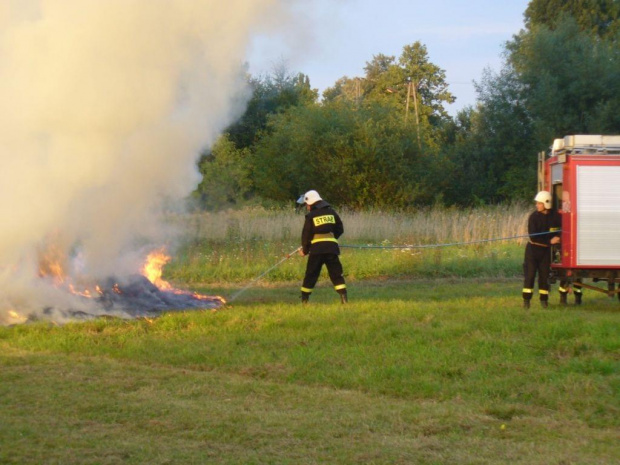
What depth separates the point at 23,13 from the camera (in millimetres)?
11883

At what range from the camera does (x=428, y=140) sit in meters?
37.8

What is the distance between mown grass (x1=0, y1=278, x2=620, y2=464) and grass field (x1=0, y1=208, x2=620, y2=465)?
0.02 m

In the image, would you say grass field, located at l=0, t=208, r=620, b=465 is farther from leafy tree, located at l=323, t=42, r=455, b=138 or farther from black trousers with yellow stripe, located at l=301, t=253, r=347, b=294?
leafy tree, located at l=323, t=42, r=455, b=138

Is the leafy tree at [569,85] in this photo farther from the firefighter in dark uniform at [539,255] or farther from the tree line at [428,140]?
the firefighter in dark uniform at [539,255]

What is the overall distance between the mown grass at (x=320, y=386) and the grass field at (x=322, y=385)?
0.08 feet

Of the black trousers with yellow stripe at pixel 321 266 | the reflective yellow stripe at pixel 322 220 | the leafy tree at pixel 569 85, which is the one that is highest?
the leafy tree at pixel 569 85

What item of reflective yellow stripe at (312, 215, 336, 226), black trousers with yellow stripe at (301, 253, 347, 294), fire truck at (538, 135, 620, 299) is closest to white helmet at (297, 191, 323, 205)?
reflective yellow stripe at (312, 215, 336, 226)

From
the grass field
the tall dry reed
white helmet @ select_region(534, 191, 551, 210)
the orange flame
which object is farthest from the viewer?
the tall dry reed

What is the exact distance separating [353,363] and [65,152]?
5.60 m

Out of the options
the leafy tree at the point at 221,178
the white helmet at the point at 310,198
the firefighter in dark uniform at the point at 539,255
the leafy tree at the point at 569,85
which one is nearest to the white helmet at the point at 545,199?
the firefighter in dark uniform at the point at 539,255

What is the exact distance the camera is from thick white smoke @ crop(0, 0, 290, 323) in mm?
11539

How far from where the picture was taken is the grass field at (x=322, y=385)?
633 centimetres

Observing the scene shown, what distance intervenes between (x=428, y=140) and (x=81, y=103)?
2784 centimetres

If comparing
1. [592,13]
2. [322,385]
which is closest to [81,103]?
[322,385]
